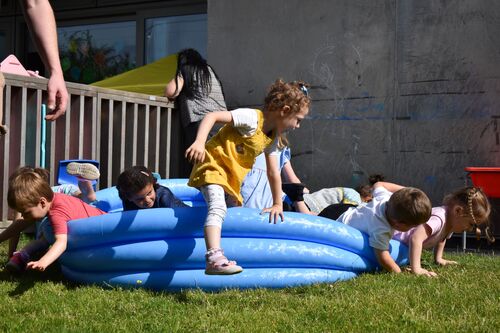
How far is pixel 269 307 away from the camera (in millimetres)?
3457

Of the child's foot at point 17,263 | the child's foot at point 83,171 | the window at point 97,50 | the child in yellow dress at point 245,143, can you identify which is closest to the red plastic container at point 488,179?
the child in yellow dress at point 245,143

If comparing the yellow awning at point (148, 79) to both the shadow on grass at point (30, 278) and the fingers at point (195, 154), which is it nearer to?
the shadow on grass at point (30, 278)

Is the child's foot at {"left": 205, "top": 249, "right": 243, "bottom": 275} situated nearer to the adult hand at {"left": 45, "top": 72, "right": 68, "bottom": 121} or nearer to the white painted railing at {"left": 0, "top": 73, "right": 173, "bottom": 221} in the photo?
the adult hand at {"left": 45, "top": 72, "right": 68, "bottom": 121}

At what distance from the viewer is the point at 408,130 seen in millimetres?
7484

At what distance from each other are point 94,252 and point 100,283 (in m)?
0.20

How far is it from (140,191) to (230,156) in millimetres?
696

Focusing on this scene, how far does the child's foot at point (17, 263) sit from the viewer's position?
443 centimetres

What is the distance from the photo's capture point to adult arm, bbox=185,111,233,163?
3787 mm

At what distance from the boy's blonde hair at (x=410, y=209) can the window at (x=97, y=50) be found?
7165 millimetres

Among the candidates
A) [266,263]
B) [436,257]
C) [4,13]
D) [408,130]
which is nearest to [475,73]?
[408,130]

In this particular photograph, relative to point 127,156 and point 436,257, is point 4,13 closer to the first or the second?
point 127,156

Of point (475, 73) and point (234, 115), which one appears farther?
point (475, 73)

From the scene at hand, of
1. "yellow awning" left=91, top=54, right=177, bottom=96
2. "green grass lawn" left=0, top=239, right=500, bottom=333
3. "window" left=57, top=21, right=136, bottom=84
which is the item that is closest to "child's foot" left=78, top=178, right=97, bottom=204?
"green grass lawn" left=0, top=239, right=500, bottom=333

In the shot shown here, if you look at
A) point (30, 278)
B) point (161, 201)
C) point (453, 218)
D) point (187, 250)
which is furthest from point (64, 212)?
point (453, 218)
